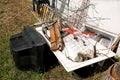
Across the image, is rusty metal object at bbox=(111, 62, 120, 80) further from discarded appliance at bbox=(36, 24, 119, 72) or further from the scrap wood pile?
the scrap wood pile

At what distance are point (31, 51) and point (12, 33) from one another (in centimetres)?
156

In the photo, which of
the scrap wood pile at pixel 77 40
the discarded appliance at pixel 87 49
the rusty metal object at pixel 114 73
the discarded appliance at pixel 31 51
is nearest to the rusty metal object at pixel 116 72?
the rusty metal object at pixel 114 73

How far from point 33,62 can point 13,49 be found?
0.38 metres

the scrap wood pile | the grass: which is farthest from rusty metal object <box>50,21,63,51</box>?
the grass

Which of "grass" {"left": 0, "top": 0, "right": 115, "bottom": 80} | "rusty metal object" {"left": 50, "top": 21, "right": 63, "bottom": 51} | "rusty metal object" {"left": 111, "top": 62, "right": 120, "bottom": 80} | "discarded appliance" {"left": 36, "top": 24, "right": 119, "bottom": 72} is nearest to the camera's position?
"rusty metal object" {"left": 111, "top": 62, "right": 120, "bottom": 80}

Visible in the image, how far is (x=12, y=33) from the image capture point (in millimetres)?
5219

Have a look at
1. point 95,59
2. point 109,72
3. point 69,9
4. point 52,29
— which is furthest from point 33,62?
point 69,9

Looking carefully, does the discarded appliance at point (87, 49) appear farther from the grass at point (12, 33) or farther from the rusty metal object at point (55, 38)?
the grass at point (12, 33)

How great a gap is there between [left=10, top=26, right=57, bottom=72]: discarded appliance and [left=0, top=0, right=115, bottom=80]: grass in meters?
0.13

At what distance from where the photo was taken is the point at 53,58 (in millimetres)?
4133

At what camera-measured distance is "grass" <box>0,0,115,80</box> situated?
3.96 meters

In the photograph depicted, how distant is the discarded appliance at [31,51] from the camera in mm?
3764

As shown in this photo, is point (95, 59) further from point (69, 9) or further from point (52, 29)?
point (69, 9)

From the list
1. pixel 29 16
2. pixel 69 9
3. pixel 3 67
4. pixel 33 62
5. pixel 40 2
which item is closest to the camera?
pixel 33 62
